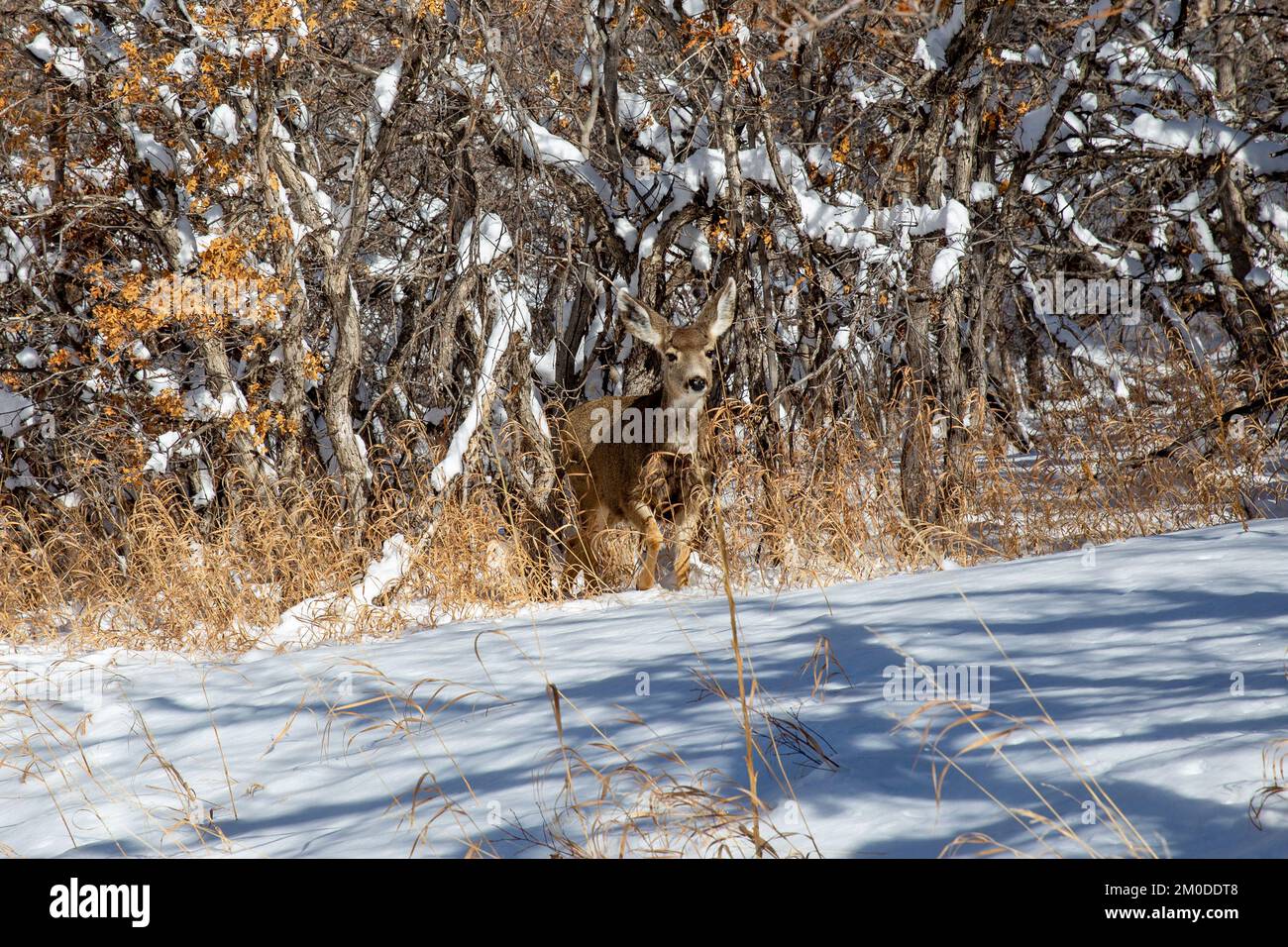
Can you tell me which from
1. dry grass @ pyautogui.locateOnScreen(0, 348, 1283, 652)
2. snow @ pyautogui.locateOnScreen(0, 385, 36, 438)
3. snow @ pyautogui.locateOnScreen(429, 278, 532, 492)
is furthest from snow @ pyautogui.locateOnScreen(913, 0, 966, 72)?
snow @ pyautogui.locateOnScreen(0, 385, 36, 438)

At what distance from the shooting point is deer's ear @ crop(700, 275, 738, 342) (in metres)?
7.50

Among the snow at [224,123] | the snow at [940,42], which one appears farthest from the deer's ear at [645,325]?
the snow at [224,123]

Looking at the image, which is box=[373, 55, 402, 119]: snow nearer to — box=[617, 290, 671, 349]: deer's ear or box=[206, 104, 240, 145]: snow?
box=[206, 104, 240, 145]: snow

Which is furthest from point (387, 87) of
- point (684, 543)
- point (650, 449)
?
point (684, 543)

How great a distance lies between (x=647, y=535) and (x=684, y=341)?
1.34 m

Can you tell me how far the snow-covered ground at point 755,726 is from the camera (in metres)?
2.54

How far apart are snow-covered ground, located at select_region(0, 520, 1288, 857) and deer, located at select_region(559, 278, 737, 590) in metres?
2.25

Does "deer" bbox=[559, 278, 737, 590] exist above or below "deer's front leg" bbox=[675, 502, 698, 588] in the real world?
above

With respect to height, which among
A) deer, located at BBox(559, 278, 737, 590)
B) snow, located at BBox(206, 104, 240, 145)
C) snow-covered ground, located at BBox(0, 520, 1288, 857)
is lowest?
snow-covered ground, located at BBox(0, 520, 1288, 857)

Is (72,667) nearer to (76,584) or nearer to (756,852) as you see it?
(76,584)

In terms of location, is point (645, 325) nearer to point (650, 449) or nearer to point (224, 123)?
point (650, 449)

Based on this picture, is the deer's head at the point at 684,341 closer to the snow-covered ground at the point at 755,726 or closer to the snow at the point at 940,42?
the snow at the point at 940,42

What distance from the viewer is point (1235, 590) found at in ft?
12.5

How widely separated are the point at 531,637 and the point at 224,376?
369 centimetres
